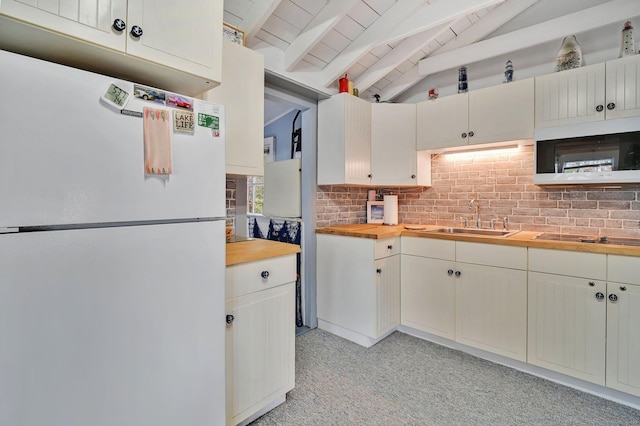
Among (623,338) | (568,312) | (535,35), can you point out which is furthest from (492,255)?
(535,35)

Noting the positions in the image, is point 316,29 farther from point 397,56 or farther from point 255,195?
point 255,195

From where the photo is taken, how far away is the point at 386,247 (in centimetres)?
260

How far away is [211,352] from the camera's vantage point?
4.35 ft

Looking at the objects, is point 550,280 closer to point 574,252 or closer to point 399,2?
point 574,252

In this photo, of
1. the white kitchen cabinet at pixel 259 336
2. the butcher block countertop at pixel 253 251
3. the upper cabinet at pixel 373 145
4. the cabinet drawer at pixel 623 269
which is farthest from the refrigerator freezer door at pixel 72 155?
the cabinet drawer at pixel 623 269

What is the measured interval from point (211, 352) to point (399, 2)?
2.54 metres

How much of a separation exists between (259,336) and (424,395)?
113 cm

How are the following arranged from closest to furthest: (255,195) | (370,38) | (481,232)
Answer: (370,38), (481,232), (255,195)

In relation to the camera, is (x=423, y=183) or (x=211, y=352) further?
(x=423, y=183)

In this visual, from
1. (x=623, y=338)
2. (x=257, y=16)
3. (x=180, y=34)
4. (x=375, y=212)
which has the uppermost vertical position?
(x=257, y=16)

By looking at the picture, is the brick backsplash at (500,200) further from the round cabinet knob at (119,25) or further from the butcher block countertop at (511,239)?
the round cabinet knob at (119,25)

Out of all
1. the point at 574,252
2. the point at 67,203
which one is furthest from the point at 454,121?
the point at 67,203

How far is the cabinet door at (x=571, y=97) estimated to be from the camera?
2078 millimetres

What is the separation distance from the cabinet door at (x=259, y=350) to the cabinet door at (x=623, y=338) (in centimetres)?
192
